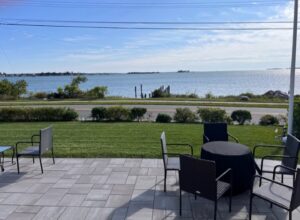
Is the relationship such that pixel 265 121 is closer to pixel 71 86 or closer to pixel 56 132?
pixel 56 132

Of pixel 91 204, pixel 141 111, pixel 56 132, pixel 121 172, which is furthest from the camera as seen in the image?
pixel 141 111

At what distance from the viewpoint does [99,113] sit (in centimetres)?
1250

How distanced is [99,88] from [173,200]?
23.8 meters

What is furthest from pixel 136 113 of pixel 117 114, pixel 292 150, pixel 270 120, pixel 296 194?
pixel 296 194

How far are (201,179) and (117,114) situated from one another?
933cm

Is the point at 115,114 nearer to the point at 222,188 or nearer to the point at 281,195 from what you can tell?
the point at 222,188

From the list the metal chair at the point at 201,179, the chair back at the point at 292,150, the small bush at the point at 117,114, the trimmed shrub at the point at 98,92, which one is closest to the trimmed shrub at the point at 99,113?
the small bush at the point at 117,114

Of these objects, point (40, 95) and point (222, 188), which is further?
point (40, 95)

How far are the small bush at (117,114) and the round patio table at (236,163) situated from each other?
8.37 meters

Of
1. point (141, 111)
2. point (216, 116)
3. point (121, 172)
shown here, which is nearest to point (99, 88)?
point (141, 111)

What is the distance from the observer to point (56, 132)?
955cm

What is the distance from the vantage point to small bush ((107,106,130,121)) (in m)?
12.5

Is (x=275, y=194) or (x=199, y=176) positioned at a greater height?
(x=199, y=176)

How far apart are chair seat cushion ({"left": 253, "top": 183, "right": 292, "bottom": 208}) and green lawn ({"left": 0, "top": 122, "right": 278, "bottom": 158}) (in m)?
3.18
